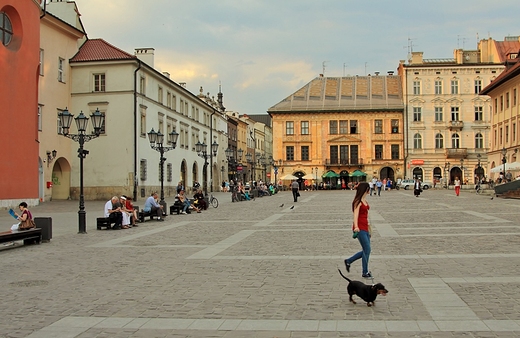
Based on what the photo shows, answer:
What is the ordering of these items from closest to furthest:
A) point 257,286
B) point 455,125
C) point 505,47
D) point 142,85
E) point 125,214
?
point 257,286 → point 125,214 → point 142,85 → point 455,125 → point 505,47

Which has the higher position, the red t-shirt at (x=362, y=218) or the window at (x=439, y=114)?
the window at (x=439, y=114)

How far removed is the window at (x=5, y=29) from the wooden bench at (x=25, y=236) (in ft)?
61.8

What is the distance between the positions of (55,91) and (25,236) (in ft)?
96.7

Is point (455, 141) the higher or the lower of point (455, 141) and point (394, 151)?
the higher

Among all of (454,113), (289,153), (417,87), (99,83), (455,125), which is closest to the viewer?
(99,83)

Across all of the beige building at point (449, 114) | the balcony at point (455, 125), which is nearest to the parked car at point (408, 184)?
the beige building at point (449, 114)

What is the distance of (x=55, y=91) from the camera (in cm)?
4197

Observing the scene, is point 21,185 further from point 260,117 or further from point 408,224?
point 260,117

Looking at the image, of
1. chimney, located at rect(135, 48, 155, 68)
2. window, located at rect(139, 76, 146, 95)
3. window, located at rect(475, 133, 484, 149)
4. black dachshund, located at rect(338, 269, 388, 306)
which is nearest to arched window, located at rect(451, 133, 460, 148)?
window, located at rect(475, 133, 484, 149)

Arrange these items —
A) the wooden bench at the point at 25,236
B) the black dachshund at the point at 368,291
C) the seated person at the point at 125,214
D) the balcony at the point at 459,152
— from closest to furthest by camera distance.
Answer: the black dachshund at the point at 368,291 < the wooden bench at the point at 25,236 < the seated person at the point at 125,214 < the balcony at the point at 459,152

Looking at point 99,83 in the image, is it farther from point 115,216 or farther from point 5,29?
point 115,216

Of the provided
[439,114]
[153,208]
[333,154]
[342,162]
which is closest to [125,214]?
[153,208]

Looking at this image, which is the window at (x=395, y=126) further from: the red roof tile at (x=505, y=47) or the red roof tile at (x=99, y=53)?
the red roof tile at (x=99, y=53)

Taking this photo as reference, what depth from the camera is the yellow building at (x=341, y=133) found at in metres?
83.2
